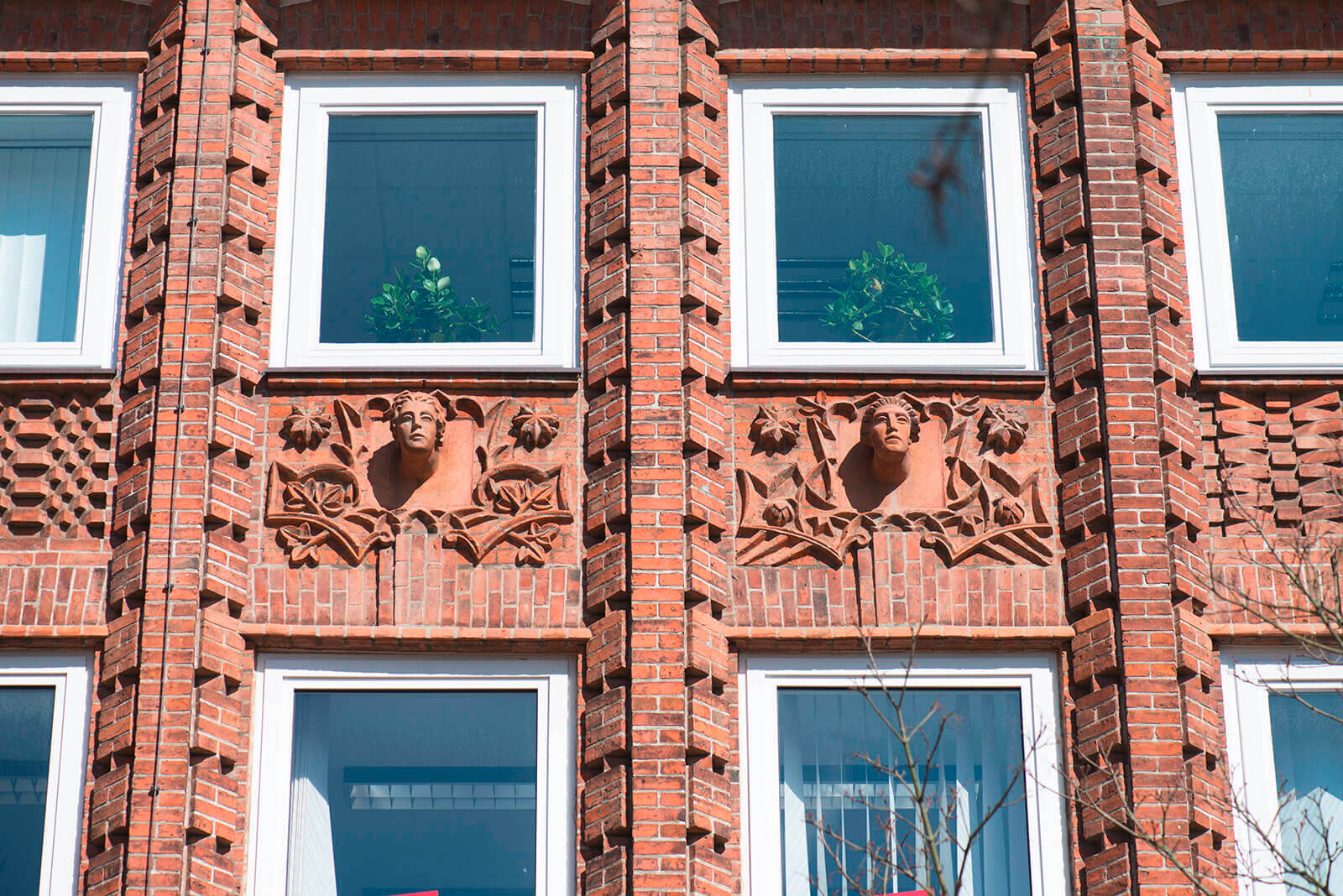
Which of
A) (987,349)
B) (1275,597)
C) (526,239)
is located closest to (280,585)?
(526,239)

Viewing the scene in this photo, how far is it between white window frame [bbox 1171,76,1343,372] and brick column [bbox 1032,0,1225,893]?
0.15 meters

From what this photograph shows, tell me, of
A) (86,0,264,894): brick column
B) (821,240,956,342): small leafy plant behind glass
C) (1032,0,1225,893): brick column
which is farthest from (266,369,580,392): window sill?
(1032,0,1225,893): brick column

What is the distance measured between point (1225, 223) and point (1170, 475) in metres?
2.06

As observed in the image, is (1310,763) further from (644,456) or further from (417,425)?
(417,425)

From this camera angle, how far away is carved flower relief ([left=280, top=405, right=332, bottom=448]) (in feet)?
42.3

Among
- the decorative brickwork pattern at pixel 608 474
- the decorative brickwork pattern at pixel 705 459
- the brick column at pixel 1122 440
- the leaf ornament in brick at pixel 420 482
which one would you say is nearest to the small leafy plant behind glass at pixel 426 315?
the leaf ornament in brick at pixel 420 482

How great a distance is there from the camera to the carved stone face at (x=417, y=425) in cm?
1264

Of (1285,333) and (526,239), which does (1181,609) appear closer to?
(1285,333)

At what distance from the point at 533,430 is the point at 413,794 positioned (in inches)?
90.7

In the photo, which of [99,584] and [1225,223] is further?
[1225,223]

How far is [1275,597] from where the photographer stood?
41.1ft

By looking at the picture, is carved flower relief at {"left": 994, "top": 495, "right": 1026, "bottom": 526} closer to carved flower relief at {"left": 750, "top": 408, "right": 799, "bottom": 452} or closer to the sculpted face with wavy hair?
carved flower relief at {"left": 750, "top": 408, "right": 799, "bottom": 452}

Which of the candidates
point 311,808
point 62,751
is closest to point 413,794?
point 311,808

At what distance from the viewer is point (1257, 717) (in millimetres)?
12438
